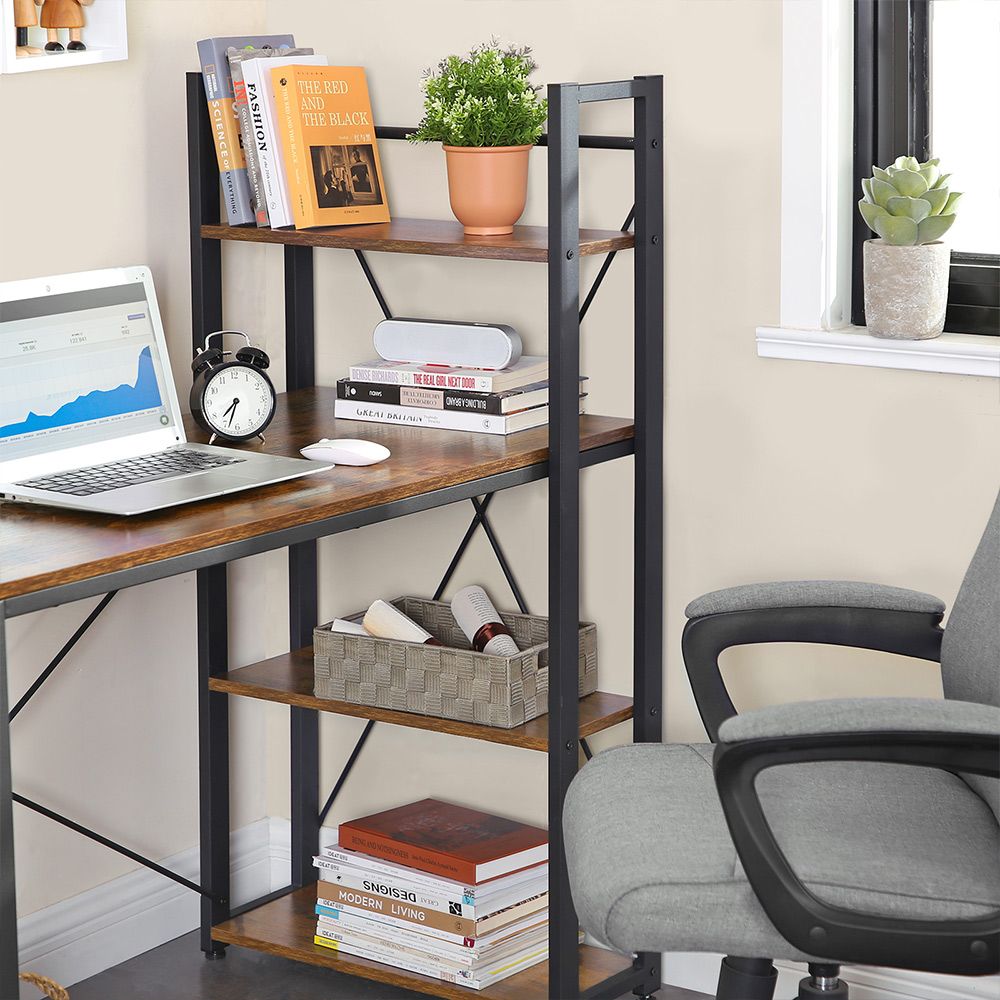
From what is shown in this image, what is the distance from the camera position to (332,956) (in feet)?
8.35

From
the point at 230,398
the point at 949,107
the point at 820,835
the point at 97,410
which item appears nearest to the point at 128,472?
the point at 97,410

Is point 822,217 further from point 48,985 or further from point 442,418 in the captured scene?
point 48,985

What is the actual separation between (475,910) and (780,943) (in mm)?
929

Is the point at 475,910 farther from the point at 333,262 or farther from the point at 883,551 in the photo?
the point at 333,262

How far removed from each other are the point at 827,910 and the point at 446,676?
2.90ft

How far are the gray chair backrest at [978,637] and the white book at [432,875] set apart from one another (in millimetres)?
839

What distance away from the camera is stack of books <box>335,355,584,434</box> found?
228 centimetres

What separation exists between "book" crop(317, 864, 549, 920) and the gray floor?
0.16 metres

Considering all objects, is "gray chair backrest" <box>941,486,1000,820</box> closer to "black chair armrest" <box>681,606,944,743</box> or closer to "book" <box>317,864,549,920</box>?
"black chair armrest" <box>681,606,944,743</box>

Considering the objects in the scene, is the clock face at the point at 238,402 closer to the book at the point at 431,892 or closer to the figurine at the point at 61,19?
the figurine at the point at 61,19

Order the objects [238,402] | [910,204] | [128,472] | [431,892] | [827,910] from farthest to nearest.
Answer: [431,892] → [238,402] → [910,204] → [128,472] → [827,910]

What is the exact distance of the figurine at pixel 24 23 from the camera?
2.29 metres

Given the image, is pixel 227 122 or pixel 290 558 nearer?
pixel 227 122

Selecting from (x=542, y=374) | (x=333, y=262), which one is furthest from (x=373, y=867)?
(x=333, y=262)
